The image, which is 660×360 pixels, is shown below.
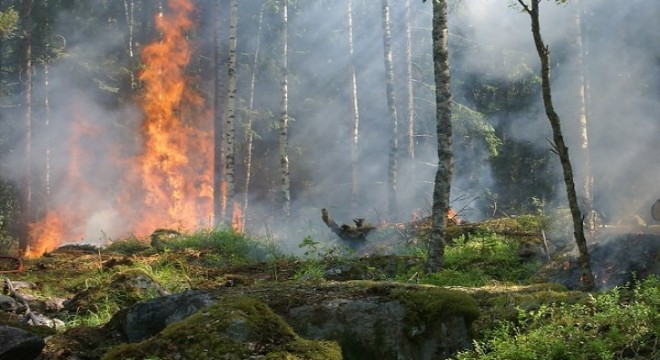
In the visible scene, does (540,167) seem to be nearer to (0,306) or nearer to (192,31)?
(192,31)

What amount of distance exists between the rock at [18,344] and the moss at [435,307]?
311cm

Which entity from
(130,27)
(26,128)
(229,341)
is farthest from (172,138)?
(229,341)

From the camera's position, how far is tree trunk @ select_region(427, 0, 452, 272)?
33.2ft

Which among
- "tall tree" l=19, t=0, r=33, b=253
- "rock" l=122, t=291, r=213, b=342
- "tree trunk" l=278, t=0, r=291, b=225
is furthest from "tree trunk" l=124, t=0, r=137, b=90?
"rock" l=122, t=291, r=213, b=342

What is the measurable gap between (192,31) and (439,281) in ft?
73.4

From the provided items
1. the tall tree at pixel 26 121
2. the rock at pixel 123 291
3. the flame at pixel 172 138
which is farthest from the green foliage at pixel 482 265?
the flame at pixel 172 138

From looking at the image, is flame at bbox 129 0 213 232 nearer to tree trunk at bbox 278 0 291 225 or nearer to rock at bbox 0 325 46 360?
tree trunk at bbox 278 0 291 225

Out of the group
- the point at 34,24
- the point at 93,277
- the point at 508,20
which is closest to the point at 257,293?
the point at 93,277

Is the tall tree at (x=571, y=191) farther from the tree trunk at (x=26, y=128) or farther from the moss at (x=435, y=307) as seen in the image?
the tree trunk at (x=26, y=128)

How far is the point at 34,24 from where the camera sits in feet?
76.9

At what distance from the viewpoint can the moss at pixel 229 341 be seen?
396 centimetres

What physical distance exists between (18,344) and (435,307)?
3490 millimetres

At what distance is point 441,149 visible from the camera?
34.8ft

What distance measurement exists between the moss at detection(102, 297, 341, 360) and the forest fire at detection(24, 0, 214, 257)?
20.7m
